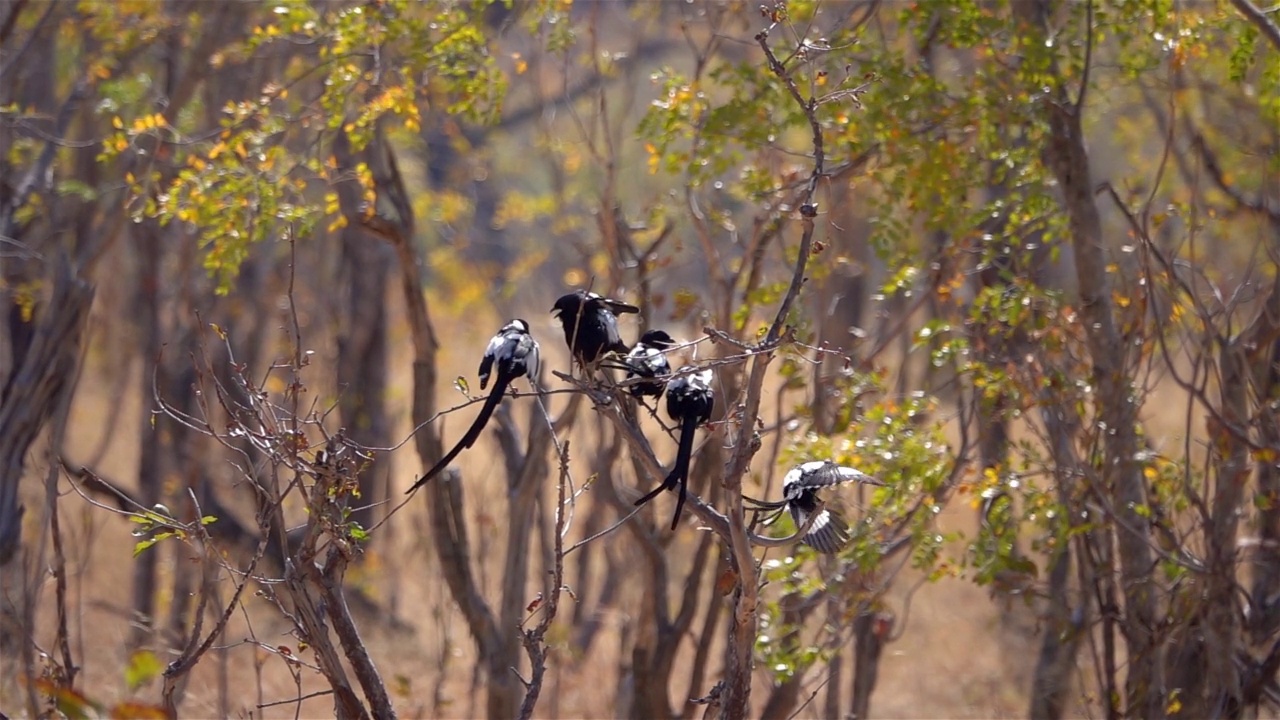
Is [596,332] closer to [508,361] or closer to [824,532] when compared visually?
[508,361]

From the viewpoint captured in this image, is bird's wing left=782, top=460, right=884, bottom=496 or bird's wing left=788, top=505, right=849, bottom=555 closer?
bird's wing left=782, top=460, right=884, bottom=496

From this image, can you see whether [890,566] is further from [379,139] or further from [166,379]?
[166,379]

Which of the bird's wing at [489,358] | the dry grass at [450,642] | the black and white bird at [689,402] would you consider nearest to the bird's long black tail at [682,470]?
the black and white bird at [689,402]

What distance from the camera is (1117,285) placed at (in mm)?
5801

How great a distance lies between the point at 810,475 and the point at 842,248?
348 cm

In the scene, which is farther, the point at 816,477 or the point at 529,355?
the point at 529,355

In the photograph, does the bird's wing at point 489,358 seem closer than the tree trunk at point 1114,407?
Yes

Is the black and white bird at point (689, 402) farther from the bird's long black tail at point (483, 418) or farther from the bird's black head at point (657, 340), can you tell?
the bird's long black tail at point (483, 418)

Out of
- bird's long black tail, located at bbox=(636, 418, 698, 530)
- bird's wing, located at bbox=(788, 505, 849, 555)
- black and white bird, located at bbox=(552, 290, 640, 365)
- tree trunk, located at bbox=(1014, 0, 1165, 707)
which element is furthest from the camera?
tree trunk, located at bbox=(1014, 0, 1165, 707)

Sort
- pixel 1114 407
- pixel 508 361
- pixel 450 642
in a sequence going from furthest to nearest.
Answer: pixel 450 642
pixel 1114 407
pixel 508 361

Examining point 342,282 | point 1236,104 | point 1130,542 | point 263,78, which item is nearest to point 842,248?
point 1130,542

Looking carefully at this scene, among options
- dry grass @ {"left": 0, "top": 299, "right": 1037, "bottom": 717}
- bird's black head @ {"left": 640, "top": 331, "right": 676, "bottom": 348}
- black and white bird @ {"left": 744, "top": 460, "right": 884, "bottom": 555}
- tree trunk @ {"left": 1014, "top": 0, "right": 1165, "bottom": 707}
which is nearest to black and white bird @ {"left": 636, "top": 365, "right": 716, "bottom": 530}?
bird's black head @ {"left": 640, "top": 331, "right": 676, "bottom": 348}

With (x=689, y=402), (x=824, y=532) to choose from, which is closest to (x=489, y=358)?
(x=689, y=402)

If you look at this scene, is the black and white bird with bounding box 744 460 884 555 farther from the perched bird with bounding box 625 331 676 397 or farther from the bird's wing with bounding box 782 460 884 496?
the perched bird with bounding box 625 331 676 397
